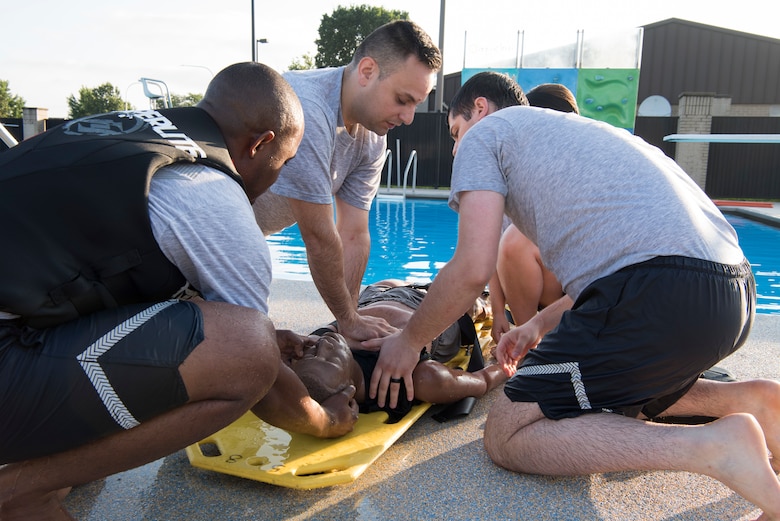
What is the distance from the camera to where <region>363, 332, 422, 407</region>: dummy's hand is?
265 cm

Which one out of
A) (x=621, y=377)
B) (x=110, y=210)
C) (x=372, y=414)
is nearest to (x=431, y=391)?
(x=372, y=414)

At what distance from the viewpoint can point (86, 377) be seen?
1588mm

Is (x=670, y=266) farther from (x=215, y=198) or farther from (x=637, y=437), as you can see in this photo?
(x=215, y=198)

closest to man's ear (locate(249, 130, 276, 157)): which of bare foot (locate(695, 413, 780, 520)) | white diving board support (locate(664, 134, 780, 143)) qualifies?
bare foot (locate(695, 413, 780, 520))

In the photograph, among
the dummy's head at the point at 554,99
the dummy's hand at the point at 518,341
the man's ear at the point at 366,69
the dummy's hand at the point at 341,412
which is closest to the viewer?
the dummy's hand at the point at 341,412

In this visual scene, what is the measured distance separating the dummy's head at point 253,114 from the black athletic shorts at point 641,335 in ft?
3.78

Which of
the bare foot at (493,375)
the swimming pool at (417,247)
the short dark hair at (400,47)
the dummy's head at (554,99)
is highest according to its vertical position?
the short dark hair at (400,47)

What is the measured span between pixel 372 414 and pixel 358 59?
1876 millimetres

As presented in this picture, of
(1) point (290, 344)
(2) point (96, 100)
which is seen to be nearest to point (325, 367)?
(1) point (290, 344)

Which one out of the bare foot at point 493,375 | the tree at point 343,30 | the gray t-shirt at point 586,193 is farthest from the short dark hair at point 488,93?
the tree at point 343,30

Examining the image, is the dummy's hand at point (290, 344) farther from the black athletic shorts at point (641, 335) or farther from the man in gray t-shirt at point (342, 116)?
the black athletic shorts at point (641, 335)

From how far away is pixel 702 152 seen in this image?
17.4 meters

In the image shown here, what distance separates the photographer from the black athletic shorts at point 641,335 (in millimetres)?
2004

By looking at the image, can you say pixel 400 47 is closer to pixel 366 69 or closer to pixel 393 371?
pixel 366 69
